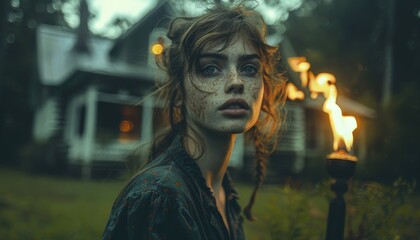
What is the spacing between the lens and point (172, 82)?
2195 mm

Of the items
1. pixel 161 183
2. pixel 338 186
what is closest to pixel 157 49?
pixel 161 183

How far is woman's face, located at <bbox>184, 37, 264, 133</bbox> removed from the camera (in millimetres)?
1977

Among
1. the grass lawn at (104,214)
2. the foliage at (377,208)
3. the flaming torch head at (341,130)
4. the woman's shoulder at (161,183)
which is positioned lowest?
the grass lawn at (104,214)

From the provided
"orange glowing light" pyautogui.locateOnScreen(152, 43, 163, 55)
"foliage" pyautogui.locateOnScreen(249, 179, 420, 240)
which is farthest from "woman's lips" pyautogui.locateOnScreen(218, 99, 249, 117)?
"foliage" pyautogui.locateOnScreen(249, 179, 420, 240)

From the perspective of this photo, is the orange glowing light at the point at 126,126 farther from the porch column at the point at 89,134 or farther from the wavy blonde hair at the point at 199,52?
the wavy blonde hair at the point at 199,52

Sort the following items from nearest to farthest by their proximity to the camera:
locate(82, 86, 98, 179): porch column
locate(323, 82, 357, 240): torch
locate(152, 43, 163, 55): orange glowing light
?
1. locate(323, 82, 357, 240): torch
2. locate(152, 43, 163, 55): orange glowing light
3. locate(82, 86, 98, 179): porch column

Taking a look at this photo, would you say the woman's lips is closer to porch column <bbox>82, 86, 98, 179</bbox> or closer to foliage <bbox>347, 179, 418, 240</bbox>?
foliage <bbox>347, 179, 418, 240</bbox>

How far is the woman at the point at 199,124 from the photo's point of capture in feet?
5.34

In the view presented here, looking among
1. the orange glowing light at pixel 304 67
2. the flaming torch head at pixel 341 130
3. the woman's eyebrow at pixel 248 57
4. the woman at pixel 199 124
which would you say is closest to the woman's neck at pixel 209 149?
the woman at pixel 199 124

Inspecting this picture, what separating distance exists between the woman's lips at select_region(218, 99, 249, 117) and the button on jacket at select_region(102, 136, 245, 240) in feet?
0.89

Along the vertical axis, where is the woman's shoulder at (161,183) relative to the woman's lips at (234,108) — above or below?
below

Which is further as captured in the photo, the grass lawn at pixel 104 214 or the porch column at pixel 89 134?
the porch column at pixel 89 134

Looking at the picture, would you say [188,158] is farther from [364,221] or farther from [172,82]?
[364,221]

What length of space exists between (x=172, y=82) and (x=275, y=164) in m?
15.4
